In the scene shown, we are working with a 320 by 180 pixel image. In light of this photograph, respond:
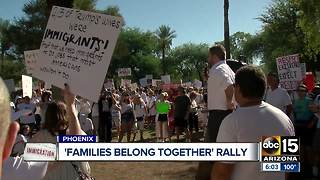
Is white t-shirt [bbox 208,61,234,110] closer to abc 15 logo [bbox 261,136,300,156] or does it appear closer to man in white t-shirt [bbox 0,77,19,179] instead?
abc 15 logo [bbox 261,136,300,156]

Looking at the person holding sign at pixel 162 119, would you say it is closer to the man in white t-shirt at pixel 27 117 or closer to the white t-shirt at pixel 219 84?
the man in white t-shirt at pixel 27 117

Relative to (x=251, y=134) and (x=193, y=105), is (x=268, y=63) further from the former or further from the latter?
(x=251, y=134)

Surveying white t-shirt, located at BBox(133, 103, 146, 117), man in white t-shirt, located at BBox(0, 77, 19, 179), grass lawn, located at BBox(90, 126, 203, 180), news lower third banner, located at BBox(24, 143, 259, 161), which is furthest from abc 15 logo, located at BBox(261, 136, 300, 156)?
white t-shirt, located at BBox(133, 103, 146, 117)

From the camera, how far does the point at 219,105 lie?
251 inches

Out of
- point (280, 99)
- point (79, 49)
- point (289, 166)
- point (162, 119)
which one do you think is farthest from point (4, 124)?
point (162, 119)

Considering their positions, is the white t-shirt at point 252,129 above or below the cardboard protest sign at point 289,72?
below

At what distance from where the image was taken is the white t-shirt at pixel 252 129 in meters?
3.42

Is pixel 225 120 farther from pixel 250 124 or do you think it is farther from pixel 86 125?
pixel 86 125

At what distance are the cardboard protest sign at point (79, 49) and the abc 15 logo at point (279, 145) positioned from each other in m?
Answer: 1.91

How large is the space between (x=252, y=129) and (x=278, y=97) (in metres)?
5.66

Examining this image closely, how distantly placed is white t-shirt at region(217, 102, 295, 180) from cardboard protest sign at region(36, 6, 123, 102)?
70.4 inches

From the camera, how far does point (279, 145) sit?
3541 millimetres

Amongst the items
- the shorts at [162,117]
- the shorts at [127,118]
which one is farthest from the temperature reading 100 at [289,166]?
the shorts at [127,118]

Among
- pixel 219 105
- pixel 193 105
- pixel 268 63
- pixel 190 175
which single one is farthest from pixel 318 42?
pixel 268 63
